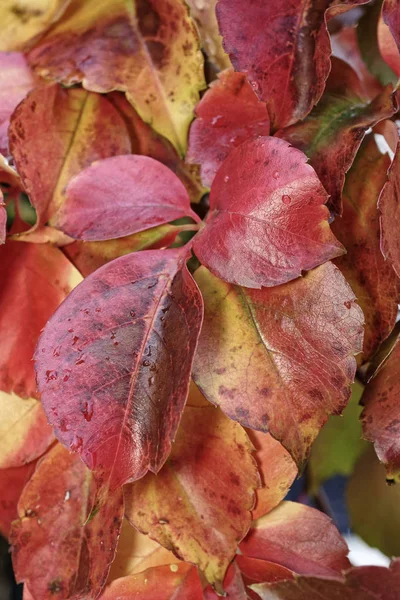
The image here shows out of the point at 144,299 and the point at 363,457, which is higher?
the point at 144,299

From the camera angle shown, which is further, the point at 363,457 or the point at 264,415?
the point at 363,457

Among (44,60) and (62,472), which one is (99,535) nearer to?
(62,472)

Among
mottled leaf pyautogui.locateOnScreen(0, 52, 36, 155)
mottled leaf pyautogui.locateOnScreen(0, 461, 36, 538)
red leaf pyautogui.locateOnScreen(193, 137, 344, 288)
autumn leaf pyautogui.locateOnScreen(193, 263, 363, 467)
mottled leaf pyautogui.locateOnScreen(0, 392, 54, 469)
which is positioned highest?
mottled leaf pyautogui.locateOnScreen(0, 52, 36, 155)

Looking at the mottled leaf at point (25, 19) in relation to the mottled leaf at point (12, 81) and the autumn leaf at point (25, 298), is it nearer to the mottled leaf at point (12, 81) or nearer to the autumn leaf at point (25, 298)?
the mottled leaf at point (12, 81)

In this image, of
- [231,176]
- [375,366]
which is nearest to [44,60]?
[231,176]

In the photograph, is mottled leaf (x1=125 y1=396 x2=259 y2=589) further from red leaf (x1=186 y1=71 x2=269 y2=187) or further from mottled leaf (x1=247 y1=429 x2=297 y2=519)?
red leaf (x1=186 y1=71 x2=269 y2=187)

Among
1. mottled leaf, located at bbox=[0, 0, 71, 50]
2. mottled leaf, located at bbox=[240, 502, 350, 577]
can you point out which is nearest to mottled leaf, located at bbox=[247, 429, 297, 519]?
mottled leaf, located at bbox=[240, 502, 350, 577]

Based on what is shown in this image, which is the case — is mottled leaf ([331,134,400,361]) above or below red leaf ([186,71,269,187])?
below

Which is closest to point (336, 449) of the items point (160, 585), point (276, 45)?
point (160, 585)
